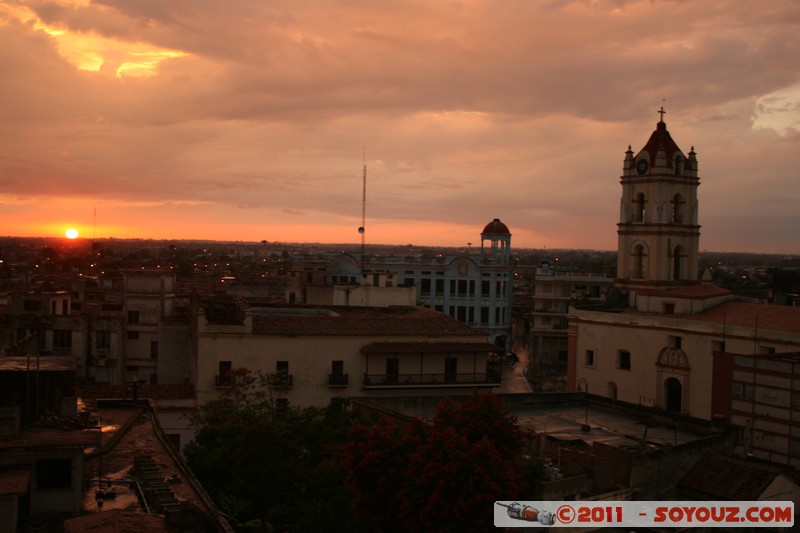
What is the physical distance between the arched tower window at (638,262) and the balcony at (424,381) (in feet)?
57.0

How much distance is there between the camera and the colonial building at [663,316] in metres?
38.8

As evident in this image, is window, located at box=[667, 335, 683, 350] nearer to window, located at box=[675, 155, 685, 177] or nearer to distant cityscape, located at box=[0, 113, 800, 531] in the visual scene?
distant cityscape, located at box=[0, 113, 800, 531]

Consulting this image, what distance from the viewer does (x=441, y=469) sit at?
17.2 metres

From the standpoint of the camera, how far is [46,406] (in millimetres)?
15461

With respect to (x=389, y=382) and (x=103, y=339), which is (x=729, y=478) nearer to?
(x=389, y=382)

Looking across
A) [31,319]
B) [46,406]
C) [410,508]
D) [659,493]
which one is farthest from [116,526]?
[31,319]

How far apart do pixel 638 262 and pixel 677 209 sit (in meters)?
3.53

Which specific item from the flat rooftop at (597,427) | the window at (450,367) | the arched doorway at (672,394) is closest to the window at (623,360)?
the arched doorway at (672,394)

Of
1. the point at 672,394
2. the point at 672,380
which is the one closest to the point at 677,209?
the point at 672,380

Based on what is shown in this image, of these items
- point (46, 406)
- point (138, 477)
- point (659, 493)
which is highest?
point (46, 406)

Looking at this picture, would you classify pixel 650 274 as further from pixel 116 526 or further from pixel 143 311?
pixel 116 526

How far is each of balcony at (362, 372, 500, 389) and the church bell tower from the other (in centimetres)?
1714

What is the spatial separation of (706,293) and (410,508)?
94.5 feet

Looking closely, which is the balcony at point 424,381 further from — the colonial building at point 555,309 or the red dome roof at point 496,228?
the red dome roof at point 496,228
